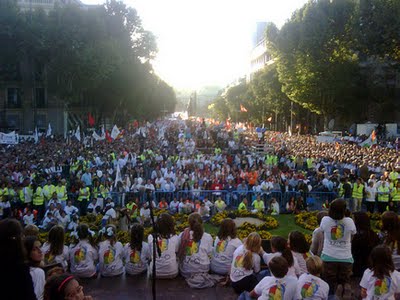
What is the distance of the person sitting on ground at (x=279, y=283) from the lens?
17.1ft

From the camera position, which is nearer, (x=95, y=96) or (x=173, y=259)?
(x=173, y=259)

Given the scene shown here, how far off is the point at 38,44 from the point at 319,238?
38580 mm

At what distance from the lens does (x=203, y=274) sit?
297 inches

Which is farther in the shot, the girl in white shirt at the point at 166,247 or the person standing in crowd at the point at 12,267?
the girl in white shirt at the point at 166,247

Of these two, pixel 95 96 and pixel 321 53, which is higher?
pixel 321 53

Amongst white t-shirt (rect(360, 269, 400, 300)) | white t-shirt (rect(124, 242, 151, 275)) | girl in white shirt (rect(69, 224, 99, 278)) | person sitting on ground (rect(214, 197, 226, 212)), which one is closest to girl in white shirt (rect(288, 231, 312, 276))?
white t-shirt (rect(360, 269, 400, 300))

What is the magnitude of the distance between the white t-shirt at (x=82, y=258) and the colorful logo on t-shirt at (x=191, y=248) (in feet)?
5.63

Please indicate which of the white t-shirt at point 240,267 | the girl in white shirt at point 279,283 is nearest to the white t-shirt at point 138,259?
the white t-shirt at point 240,267

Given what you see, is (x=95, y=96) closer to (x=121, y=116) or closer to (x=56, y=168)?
(x=121, y=116)

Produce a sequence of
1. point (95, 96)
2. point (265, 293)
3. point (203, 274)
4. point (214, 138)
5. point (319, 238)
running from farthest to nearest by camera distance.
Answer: point (95, 96)
point (214, 138)
point (203, 274)
point (319, 238)
point (265, 293)

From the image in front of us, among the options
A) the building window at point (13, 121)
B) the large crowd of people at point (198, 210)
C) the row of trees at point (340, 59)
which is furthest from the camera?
the building window at point (13, 121)

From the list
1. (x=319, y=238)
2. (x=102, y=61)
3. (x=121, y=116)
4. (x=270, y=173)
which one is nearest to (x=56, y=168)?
(x=270, y=173)

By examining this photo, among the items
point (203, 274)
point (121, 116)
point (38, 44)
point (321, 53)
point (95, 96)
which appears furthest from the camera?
point (121, 116)

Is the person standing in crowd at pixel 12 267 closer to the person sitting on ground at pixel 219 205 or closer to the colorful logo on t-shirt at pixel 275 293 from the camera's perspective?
the colorful logo on t-shirt at pixel 275 293
